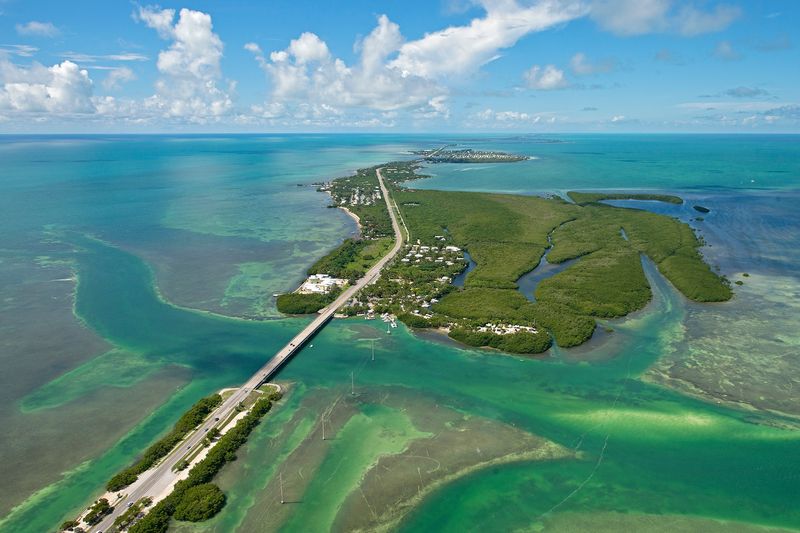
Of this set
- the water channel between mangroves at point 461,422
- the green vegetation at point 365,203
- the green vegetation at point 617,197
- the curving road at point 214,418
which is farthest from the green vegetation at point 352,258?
the green vegetation at point 617,197

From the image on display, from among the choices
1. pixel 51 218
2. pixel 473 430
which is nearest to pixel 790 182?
pixel 473 430

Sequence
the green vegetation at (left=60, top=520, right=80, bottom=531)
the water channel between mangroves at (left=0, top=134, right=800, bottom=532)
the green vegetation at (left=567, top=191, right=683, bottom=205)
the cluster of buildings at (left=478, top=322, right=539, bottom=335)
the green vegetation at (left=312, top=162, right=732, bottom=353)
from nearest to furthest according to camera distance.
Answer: the green vegetation at (left=60, top=520, right=80, bottom=531), the water channel between mangroves at (left=0, top=134, right=800, bottom=532), the cluster of buildings at (left=478, top=322, right=539, bottom=335), the green vegetation at (left=312, top=162, right=732, bottom=353), the green vegetation at (left=567, top=191, right=683, bottom=205)

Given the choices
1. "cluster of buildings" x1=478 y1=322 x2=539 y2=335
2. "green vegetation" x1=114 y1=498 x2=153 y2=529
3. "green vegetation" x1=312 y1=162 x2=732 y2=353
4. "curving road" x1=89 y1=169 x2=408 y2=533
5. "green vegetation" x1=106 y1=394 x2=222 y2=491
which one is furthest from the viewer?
"green vegetation" x1=312 y1=162 x2=732 y2=353

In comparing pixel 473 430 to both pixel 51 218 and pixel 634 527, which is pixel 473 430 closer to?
pixel 634 527

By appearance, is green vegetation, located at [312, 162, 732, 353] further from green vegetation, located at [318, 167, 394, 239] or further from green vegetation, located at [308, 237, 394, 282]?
green vegetation, located at [318, 167, 394, 239]

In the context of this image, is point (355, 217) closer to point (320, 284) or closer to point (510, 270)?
point (320, 284)

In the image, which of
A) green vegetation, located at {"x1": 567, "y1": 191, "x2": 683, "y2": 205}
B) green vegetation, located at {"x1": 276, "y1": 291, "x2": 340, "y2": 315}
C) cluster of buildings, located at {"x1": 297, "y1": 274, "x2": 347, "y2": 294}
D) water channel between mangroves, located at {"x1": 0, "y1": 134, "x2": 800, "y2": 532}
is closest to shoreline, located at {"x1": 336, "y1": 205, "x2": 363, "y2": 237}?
cluster of buildings, located at {"x1": 297, "y1": 274, "x2": 347, "y2": 294}

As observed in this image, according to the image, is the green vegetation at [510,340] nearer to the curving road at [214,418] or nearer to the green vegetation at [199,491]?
the curving road at [214,418]
